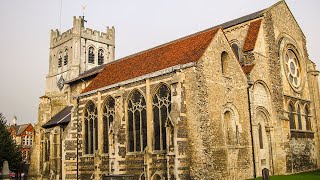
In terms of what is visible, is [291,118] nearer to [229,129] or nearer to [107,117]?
[229,129]

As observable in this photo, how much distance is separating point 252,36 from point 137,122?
11700 mm

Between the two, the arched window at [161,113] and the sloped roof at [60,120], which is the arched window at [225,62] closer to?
the arched window at [161,113]

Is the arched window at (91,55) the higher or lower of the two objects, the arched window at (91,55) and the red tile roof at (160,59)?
the higher

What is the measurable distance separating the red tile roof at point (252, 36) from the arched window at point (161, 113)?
862 cm

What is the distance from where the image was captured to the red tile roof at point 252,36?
26.0m

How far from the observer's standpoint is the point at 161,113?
2136 cm

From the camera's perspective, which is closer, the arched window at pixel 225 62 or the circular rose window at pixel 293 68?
the arched window at pixel 225 62

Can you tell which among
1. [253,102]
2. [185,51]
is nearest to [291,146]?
[253,102]

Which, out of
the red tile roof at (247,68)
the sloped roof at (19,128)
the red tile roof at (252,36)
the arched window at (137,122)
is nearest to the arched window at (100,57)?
the sloped roof at (19,128)

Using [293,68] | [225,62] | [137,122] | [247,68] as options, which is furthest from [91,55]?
[225,62]

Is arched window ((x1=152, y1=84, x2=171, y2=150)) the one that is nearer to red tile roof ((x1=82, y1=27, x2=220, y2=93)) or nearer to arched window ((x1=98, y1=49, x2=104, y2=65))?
red tile roof ((x1=82, y1=27, x2=220, y2=93))

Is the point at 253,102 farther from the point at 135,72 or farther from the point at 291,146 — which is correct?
the point at 135,72

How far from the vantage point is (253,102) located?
78.9 ft

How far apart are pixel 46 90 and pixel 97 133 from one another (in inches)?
1200
